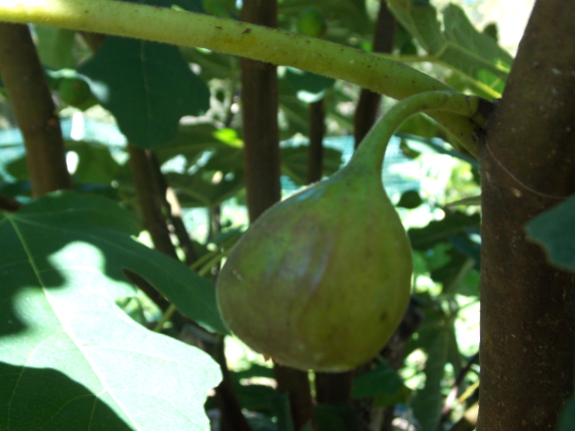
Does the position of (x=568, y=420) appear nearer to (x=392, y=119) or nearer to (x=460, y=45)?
(x=392, y=119)

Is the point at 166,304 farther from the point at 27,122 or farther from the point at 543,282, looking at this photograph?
the point at 543,282

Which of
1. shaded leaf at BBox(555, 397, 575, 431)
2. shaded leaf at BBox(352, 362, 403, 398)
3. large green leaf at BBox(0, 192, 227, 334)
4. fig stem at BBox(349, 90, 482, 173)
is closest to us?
shaded leaf at BBox(555, 397, 575, 431)

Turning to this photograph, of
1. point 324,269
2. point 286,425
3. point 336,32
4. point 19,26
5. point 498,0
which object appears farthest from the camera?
point 498,0

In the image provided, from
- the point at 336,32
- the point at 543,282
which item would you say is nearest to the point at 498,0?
the point at 336,32

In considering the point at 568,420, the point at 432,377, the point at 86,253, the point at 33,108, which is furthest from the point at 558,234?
the point at 432,377

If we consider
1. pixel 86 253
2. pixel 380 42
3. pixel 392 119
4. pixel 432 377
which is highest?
pixel 392 119

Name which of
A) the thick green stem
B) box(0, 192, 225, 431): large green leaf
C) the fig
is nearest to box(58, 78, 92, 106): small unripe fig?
box(0, 192, 225, 431): large green leaf

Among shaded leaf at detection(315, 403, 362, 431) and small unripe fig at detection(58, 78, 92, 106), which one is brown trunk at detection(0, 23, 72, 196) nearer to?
small unripe fig at detection(58, 78, 92, 106)
